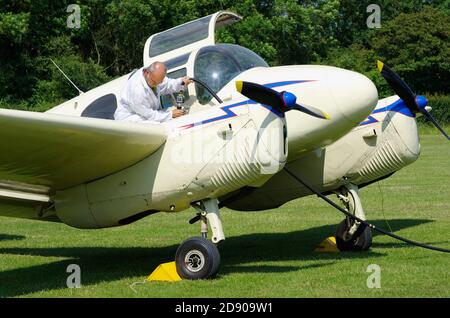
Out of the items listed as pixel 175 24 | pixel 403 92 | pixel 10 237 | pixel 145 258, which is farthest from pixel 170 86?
pixel 175 24

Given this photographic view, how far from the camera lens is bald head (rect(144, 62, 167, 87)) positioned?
9.25 m

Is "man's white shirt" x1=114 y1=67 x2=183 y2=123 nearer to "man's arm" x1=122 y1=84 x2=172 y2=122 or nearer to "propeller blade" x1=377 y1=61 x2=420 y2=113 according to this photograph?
"man's arm" x1=122 y1=84 x2=172 y2=122

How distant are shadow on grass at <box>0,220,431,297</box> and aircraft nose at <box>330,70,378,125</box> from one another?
215cm

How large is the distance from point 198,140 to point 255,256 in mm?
3035

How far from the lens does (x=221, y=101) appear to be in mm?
9094

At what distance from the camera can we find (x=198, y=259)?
8711 mm

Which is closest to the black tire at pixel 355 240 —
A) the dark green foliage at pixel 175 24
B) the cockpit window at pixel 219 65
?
the cockpit window at pixel 219 65

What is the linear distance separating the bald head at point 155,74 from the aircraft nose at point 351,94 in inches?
80.9

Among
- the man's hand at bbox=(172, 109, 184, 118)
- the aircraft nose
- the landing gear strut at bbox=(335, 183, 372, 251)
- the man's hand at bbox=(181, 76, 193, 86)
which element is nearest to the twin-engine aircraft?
the aircraft nose

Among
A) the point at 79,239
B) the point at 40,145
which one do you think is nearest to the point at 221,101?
the point at 40,145

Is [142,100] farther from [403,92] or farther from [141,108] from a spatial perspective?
[403,92]

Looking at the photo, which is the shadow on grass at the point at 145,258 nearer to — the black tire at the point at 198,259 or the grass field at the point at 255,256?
the grass field at the point at 255,256

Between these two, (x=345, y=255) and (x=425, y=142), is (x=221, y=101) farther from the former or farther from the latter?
(x=425, y=142)

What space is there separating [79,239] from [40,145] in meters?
5.93
